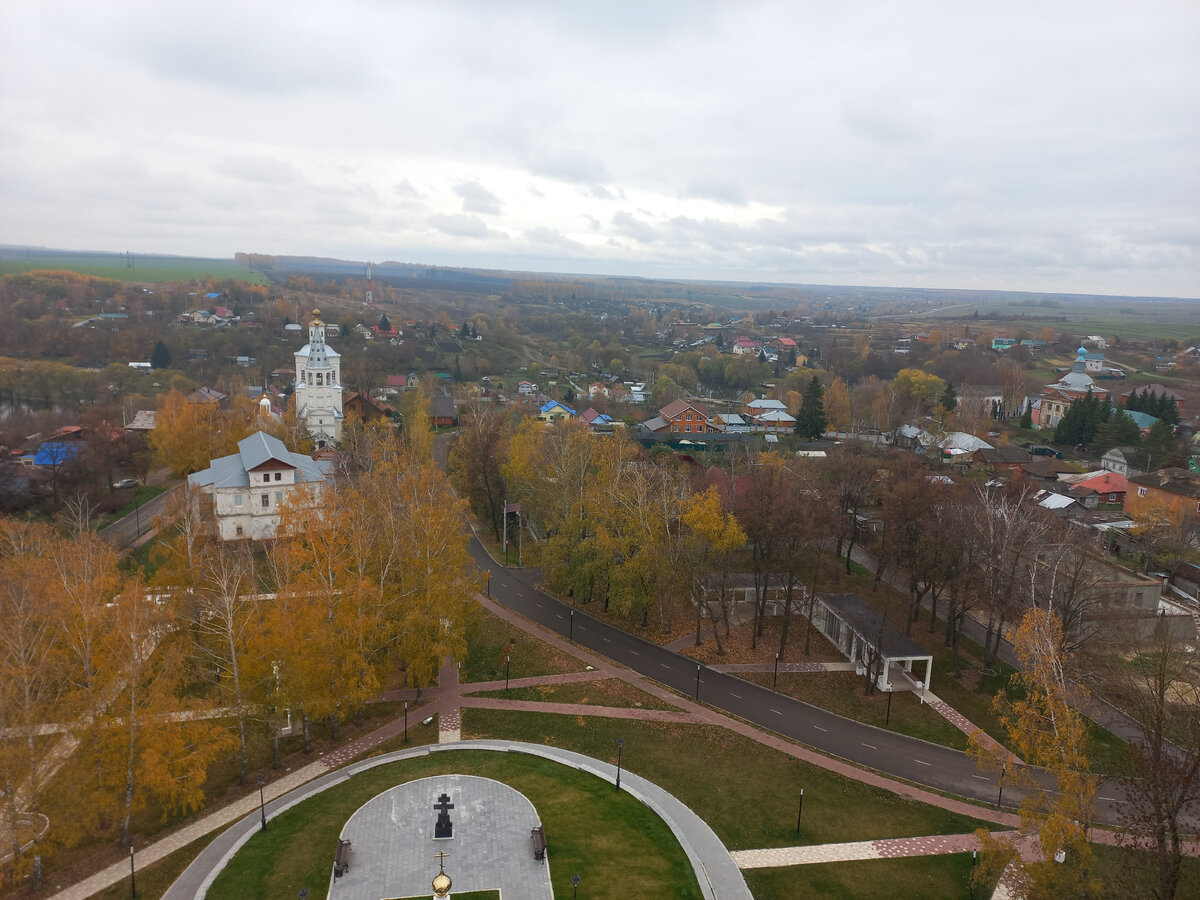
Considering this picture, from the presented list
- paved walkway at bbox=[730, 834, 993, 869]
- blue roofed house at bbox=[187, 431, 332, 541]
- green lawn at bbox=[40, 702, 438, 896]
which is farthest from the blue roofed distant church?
paved walkway at bbox=[730, 834, 993, 869]

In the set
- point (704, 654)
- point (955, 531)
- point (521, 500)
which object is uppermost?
point (955, 531)

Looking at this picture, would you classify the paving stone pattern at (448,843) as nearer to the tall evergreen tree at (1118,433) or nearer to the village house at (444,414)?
the village house at (444,414)

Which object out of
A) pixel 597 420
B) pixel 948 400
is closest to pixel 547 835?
pixel 597 420

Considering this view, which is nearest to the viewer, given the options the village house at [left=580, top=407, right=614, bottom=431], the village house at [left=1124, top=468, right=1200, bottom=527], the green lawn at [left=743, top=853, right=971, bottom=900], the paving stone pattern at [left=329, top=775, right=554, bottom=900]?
the paving stone pattern at [left=329, top=775, right=554, bottom=900]

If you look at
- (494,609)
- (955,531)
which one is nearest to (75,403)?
(494,609)

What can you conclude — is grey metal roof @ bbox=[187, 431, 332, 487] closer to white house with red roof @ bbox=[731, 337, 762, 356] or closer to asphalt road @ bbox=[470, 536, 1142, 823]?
asphalt road @ bbox=[470, 536, 1142, 823]

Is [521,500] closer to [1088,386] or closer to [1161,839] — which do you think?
[1161,839]

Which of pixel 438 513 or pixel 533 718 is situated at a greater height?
pixel 438 513
